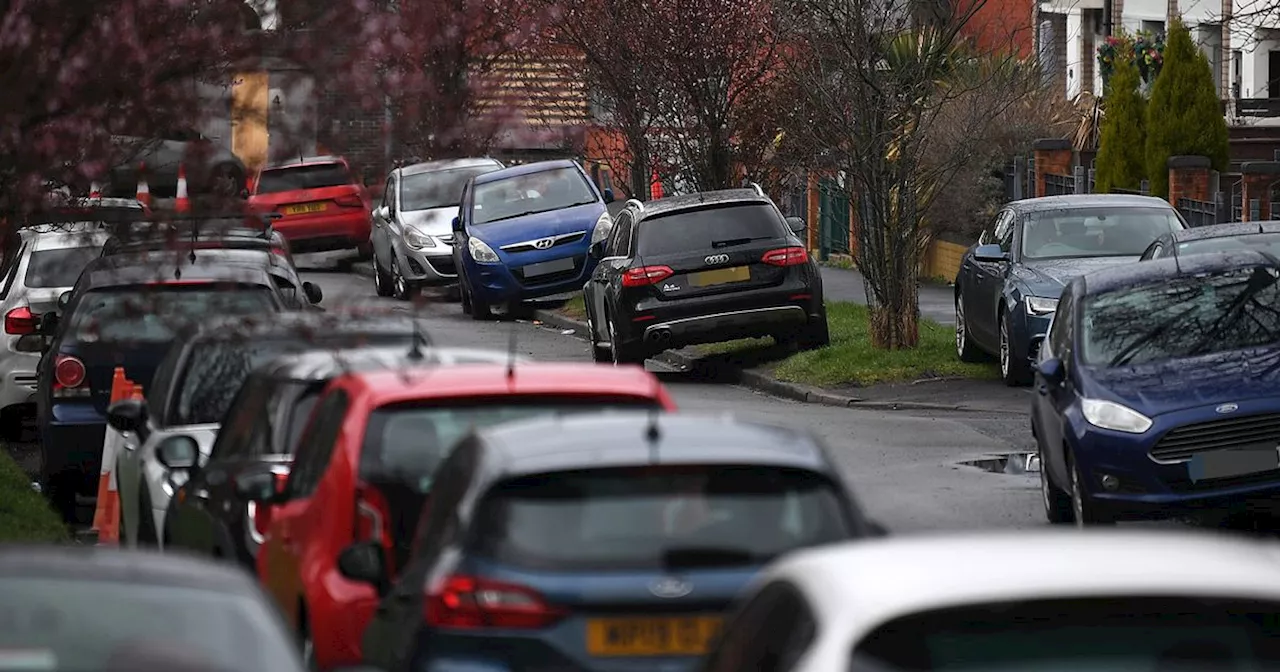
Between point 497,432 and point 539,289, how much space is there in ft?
76.7

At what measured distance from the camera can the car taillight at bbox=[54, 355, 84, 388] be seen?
1642 cm

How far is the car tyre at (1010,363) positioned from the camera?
2159 cm

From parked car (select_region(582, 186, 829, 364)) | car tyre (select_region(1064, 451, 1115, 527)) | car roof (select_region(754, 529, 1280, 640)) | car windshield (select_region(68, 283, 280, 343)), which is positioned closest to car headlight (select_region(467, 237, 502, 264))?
parked car (select_region(582, 186, 829, 364))

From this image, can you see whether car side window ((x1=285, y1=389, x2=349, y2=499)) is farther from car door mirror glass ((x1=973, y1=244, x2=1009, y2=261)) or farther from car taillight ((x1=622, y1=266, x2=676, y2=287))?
car taillight ((x1=622, y1=266, x2=676, y2=287))

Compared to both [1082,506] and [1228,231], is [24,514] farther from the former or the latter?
[1228,231]

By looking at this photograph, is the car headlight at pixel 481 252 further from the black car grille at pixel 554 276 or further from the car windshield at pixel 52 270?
the car windshield at pixel 52 270

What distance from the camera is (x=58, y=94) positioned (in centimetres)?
1073

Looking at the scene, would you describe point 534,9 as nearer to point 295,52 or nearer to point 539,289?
point 539,289

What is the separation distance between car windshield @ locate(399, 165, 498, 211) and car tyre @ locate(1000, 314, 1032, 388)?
13628mm

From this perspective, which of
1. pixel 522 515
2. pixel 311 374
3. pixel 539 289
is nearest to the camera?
pixel 522 515

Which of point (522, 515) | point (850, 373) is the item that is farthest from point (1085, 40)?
point (522, 515)

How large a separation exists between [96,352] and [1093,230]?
9.96m

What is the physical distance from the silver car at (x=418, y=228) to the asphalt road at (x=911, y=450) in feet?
26.5

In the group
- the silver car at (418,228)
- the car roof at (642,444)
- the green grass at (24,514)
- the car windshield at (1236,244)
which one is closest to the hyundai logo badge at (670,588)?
the car roof at (642,444)
